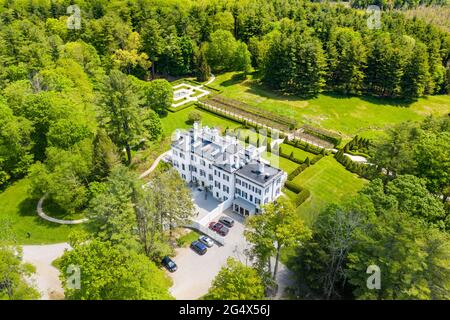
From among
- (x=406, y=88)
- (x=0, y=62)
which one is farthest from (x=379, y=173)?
(x=0, y=62)

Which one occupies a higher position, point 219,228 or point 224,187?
point 224,187

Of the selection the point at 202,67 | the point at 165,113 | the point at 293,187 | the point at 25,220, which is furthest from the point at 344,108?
the point at 25,220

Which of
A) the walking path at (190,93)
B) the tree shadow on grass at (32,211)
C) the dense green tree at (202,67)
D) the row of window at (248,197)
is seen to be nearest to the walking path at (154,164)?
the tree shadow on grass at (32,211)

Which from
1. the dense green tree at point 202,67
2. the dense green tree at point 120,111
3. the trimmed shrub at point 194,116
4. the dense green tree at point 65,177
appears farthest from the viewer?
the dense green tree at point 202,67

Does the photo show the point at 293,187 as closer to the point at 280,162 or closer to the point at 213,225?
the point at 280,162

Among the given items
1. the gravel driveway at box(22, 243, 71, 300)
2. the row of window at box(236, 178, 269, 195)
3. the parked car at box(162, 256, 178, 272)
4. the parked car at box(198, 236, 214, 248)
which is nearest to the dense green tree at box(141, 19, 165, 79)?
the row of window at box(236, 178, 269, 195)

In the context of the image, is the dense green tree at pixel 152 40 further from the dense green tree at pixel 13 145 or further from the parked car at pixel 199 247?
the parked car at pixel 199 247

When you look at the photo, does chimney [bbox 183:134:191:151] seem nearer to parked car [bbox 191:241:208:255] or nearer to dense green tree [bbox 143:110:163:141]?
dense green tree [bbox 143:110:163:141]
